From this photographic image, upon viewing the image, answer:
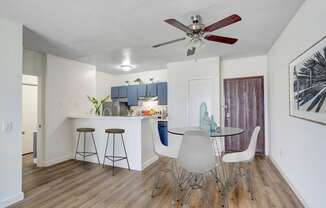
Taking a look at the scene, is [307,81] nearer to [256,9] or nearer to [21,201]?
[256,9]

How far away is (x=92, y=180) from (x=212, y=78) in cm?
347

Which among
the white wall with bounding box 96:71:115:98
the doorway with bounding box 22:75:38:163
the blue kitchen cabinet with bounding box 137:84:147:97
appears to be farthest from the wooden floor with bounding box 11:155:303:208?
the white wall with bounding box 96:71:115:98

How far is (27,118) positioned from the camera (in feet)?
15.8

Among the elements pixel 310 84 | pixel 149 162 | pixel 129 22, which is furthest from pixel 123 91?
pixel 310 84

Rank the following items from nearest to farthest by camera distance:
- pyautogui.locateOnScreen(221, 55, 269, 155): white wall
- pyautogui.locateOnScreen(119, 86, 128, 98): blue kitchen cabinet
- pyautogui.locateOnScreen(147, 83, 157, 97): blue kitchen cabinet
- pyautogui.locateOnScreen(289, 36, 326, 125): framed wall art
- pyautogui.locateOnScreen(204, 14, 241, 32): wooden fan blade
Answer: pyautogui.locateOnScreen(289, 36, 326, 125): framed wall art
pyautogui.locateOnScreen(204, 14, 241, 32): wooden fan blade
pyautogui.locateOnScreen(221, 55, 269, 155): white wall
pyautogui.locateOnScreen(147, 83, 157, 97): blue kitchen cabinet
pyautogui.locateOnScreen(119, 86, 128, 98): blue kitchen cabinet

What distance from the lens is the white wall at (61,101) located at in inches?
155

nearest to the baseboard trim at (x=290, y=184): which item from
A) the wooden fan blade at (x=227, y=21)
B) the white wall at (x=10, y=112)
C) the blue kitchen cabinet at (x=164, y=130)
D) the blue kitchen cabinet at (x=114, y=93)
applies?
the wooden fan blade at (x=227, y=21)

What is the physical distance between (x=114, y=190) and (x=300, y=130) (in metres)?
2.72

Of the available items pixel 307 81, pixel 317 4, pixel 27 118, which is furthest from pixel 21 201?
pixel 317 4

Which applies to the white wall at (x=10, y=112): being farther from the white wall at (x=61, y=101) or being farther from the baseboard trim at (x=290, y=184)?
the baseboard trim at (x=290, y=184)

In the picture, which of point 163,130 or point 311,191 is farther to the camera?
point 163,130

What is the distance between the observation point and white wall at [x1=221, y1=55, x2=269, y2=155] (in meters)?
4.36

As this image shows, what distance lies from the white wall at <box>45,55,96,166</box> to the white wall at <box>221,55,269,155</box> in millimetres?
3800

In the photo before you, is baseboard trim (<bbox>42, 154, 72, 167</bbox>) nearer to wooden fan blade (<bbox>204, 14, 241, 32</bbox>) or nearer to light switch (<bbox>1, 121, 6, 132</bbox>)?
light switch (<bbox>1, 121, 6, 132</bbox>)
